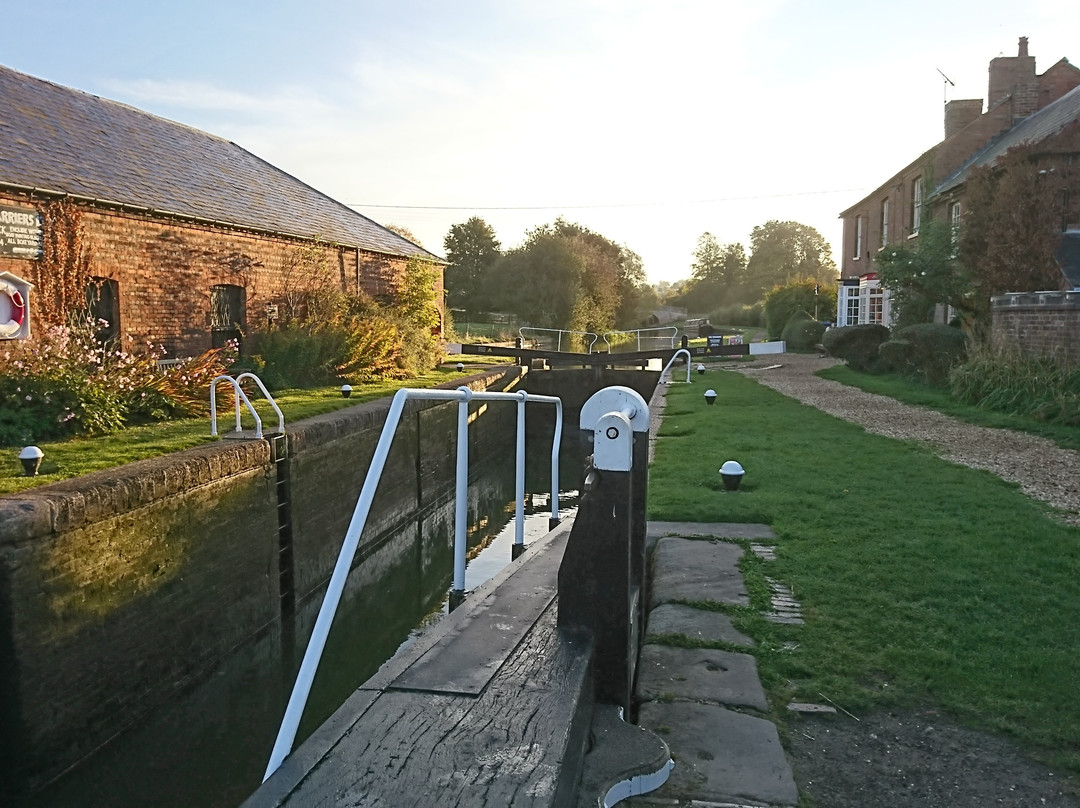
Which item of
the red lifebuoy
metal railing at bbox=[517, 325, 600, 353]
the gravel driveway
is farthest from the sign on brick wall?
metal railing at bbox=[517, 325, 600, 353]

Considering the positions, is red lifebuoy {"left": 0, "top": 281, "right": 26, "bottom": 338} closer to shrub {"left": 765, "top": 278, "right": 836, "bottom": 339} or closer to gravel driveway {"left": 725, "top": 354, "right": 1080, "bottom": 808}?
gravel driveway {"left": 725, "top": 354, "right": 1080, "bottom": 808}

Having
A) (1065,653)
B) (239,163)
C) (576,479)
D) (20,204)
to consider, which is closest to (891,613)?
(1065,653)

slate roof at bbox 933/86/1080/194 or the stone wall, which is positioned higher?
slate roof at bbox 933/86/1080/194

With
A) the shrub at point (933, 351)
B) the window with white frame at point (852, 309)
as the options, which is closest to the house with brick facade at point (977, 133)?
the window with white frame at point (852, 309)

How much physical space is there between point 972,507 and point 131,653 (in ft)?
20.0

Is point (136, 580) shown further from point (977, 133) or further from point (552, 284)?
point (552, 284)

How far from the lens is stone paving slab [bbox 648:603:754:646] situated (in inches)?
148

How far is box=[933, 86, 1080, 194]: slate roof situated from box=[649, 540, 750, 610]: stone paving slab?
1707 centimetres

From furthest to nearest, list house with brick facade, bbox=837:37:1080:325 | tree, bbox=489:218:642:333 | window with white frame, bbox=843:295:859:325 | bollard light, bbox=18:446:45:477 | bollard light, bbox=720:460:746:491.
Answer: tree, bbox=489:218:642:333, window with white frame, bbox=843:295:859:325, house with brick facade, bbox=837:37:1080:325, bollard light, bbox=720:460:746:491, bollard light, bbox=18:446:45:477

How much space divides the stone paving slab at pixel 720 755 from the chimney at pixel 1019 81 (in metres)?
27.6

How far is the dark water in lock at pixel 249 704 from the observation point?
17.9ft

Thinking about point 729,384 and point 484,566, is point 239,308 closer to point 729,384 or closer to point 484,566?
point 484,566

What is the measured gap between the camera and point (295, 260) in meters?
17.2

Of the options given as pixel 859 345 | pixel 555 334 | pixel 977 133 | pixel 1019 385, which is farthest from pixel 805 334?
pixel 1019 385
